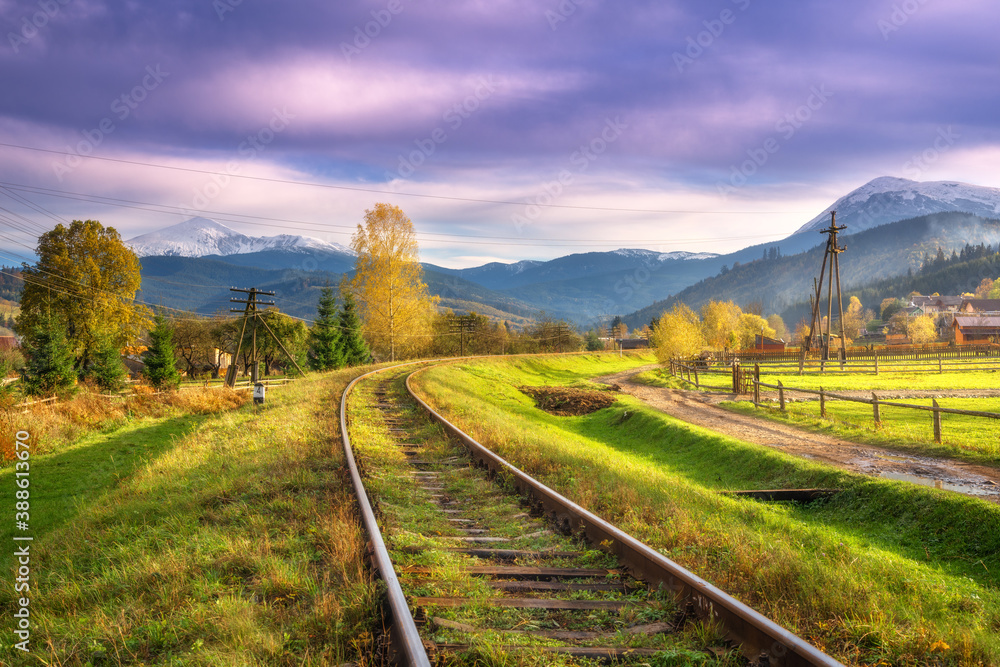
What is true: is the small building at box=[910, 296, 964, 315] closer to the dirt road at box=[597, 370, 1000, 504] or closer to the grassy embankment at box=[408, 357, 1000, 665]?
the dirt road at box=[597, 370, 1000, 504]

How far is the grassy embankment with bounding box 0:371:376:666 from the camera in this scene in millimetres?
3420

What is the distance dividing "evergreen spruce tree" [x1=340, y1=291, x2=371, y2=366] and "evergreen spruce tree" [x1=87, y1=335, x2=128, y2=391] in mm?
20800

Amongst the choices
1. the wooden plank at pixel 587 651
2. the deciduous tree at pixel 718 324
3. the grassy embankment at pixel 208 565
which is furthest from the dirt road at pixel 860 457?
the deciduous tree at pixel 718 324

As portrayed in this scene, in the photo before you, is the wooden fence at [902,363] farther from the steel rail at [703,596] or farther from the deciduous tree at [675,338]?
the steel rail at [703,596]

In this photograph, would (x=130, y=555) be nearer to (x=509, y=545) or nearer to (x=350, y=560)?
(x=350, y=560)

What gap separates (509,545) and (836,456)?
12.3m

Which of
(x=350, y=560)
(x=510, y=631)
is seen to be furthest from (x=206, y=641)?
(x=510, y=631)

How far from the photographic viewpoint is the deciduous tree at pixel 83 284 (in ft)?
125

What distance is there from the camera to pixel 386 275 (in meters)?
47.9

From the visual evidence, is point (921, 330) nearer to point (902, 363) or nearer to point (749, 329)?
point (749, 329)

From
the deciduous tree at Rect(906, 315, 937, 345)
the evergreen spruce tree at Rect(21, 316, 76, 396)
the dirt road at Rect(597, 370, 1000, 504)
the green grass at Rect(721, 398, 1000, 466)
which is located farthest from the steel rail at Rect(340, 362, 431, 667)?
the deciduous tree at Rect(906, 315, 937, 345)

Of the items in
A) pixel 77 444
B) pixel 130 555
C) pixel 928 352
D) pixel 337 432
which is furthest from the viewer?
pixel 928 352

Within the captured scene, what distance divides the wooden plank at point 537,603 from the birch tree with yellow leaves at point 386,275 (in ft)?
148

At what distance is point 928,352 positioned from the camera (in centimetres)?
4950
